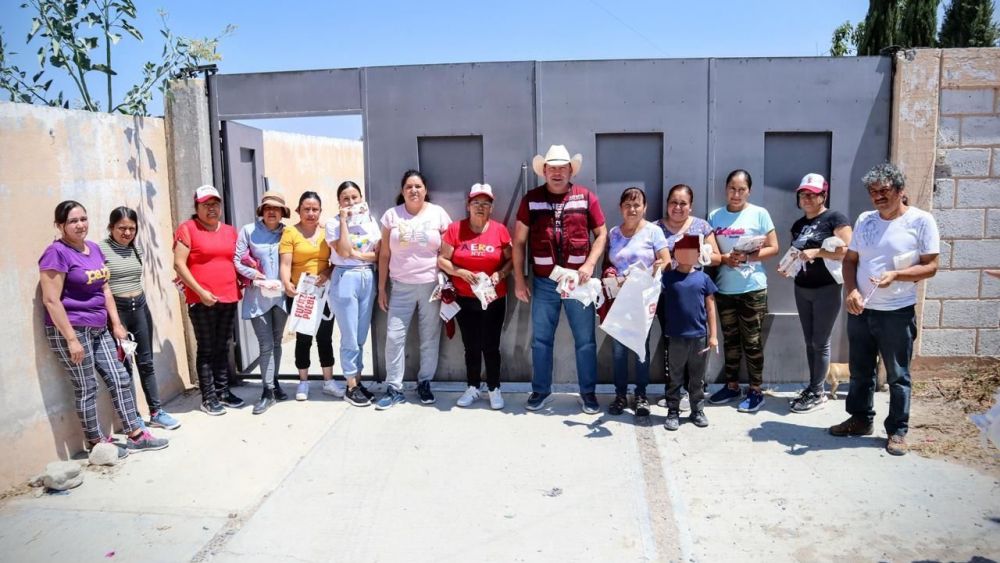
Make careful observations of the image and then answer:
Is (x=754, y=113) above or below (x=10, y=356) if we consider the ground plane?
above

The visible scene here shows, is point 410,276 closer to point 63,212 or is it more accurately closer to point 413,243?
point 413,243

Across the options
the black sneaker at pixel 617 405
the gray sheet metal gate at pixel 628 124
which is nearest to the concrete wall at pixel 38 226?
the gray sheet metal gate at pixel 628 124

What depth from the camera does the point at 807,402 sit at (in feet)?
17.5

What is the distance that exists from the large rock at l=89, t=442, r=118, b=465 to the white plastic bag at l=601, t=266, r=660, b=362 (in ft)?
11.2

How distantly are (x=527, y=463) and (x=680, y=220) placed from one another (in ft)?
6.88

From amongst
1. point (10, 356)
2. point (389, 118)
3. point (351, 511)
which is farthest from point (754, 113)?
point (10, 356)

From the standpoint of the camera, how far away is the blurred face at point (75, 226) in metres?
4.37

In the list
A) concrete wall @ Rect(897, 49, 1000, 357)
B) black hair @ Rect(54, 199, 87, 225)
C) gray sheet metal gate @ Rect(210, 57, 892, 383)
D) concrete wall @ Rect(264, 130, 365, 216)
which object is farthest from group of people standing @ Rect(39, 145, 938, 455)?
concrete wall @ Rect(264, 130, 365, 216)

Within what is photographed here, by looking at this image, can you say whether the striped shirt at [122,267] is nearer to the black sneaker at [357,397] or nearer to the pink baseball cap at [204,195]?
the pink baseball cap at [204,195]

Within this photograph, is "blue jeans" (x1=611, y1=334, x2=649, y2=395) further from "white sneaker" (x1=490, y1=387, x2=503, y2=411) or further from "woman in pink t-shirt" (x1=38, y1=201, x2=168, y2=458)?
"woman in pink t-shirt" (x1=38, y1=201, x2=168, y2=458)

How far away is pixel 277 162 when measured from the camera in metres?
11.9

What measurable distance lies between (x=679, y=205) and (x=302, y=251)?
2915 millimetres

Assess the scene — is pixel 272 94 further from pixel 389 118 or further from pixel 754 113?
pixel 754 113

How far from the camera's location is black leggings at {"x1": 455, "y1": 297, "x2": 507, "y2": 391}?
5.50m
